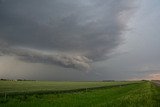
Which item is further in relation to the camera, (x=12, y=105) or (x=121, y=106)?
(x=12, y=105)

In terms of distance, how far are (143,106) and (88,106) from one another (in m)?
5.64

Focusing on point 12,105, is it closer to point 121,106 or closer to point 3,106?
point 3,106

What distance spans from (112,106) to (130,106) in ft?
5.62

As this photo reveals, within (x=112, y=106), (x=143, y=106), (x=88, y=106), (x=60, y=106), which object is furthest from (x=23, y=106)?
(x=143, y=106)

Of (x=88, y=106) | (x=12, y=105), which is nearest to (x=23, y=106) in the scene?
(x=12, y=105)

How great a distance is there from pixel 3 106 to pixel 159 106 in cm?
1477

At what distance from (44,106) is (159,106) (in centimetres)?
1112

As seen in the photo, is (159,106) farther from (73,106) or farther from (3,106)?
(3,106)

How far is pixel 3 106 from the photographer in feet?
101

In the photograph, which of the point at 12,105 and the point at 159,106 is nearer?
the point at 159,106

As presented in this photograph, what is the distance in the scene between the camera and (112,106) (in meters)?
30.2

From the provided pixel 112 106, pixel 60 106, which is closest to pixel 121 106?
pixel 112 106

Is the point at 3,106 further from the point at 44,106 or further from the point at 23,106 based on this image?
the point at 44,106

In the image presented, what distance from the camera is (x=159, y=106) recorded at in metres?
29.4
